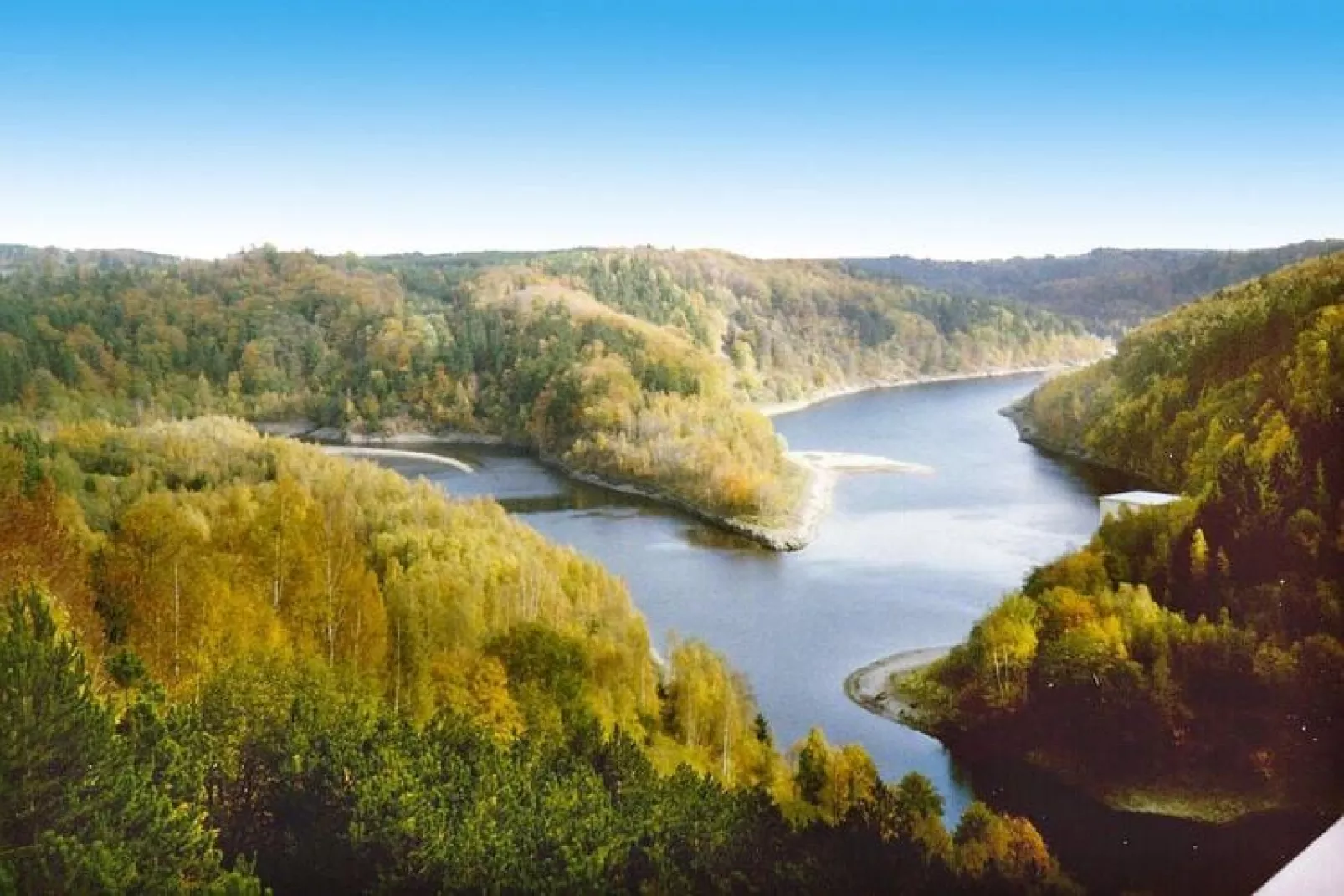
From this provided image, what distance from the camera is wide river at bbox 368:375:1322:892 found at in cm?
374

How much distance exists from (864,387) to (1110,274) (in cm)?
490

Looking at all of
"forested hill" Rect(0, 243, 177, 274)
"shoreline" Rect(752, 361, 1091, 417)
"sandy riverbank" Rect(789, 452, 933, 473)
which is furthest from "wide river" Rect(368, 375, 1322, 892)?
"forested hill" Rect(0, 243, 177, 274)

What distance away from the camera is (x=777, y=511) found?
6.28 meters

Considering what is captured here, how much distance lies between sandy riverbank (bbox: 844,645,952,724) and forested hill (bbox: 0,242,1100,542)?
1.51 metres

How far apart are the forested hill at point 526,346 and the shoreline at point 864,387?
0.09m

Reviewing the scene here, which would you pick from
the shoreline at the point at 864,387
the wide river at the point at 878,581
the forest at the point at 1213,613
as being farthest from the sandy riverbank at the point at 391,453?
the shoreline at the point at 864,387

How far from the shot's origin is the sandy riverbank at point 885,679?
4.19m

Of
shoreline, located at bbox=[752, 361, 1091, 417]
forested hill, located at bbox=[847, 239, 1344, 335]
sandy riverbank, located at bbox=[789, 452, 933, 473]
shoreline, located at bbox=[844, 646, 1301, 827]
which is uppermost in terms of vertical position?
forested hill, located at bbox=[847, 239, 1344, 335]

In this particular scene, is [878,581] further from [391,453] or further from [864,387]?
[864,387]

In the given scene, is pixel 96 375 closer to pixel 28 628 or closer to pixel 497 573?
pixel 28 628

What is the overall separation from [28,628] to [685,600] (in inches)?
110

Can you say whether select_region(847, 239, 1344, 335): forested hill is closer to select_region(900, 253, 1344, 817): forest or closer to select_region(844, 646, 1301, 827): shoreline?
select_region(900, 253, 1344, 817): forest

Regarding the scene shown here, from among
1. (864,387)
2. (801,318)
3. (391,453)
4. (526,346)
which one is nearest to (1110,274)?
(526,346)

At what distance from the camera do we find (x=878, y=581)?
5570 mm
